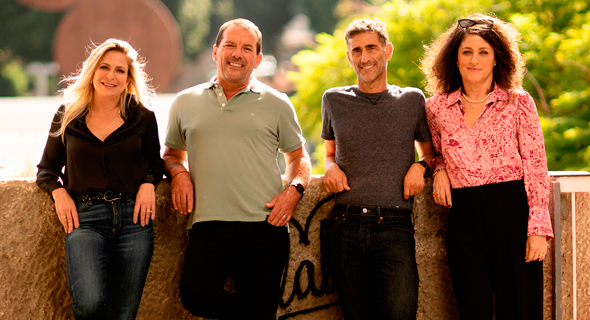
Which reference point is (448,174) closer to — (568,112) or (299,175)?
(299,175)

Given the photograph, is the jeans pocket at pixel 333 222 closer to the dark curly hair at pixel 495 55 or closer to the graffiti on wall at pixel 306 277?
the graffiti on wall at pixel 306 277

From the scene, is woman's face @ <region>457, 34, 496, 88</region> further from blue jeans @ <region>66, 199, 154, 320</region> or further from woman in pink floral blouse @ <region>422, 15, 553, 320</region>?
blue jeans @ <region>66, 199, 154, 320</region>

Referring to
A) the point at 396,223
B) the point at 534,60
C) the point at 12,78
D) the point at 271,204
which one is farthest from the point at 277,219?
the point at 12,78

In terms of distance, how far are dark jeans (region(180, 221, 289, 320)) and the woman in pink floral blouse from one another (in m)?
0.92

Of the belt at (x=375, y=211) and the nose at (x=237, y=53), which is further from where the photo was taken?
the nose at (x=237, y=53)

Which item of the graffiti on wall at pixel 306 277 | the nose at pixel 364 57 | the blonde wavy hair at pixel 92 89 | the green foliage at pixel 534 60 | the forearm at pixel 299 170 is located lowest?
the graffiti on wall at pixel 306 277

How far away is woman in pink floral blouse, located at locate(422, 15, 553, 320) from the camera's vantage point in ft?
8.84

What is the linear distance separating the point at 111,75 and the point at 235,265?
118cm

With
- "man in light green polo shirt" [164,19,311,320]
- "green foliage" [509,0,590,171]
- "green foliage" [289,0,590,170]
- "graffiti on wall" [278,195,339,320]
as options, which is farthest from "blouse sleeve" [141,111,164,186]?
"green foliage" [509,0,590,171]

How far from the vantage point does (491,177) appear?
2760 mm

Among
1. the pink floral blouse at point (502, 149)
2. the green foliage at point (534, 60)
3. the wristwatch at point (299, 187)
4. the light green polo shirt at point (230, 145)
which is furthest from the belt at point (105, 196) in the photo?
the green foliage at point (534, 60)

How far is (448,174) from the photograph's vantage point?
9.61 ft

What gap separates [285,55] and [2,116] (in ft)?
87.3

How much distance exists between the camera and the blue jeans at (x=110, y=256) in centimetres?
259
